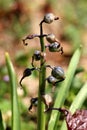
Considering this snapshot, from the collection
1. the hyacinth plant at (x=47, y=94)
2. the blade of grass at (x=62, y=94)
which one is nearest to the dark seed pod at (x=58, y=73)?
the hyacinth plant at (x=47, y=94)

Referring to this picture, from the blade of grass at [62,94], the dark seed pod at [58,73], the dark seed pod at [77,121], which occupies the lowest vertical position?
the blade of grass at [62,94]

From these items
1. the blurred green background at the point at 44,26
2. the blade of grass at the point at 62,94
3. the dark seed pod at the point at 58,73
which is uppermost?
the dark seed pod at the point at 58,73

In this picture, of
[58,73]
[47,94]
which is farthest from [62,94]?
[58,73]

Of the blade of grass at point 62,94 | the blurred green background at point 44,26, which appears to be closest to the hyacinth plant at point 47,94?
the blade of grass at point 62,94

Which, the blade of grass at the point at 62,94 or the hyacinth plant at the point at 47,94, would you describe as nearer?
the hyacinth plant at the point at 47,94

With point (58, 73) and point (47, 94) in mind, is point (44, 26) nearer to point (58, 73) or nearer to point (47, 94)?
point (47, 94)

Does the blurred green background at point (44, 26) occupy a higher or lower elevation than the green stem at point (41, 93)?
lower

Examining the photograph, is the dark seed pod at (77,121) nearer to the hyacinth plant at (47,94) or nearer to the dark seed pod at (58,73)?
the hyacinth plant at (47,94)

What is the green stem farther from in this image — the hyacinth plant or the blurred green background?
the blurred green background

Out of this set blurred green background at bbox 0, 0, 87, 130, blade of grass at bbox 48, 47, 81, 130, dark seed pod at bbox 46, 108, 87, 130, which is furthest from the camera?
blurred green background at bbox 0, 0, 87, 130

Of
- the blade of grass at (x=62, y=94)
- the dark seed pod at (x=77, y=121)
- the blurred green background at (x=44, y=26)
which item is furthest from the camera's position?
the blurred green background at (x=44, y=26)

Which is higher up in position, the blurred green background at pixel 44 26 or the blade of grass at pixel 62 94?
the blade of grass at pixel 62 94

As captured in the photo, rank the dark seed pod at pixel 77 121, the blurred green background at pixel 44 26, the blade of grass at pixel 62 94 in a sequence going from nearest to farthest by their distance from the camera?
1. the dark seed pod at pixel 77 121
2. the blade of grass at pixel 62 94
3. the blurred green background at pixel 44 26

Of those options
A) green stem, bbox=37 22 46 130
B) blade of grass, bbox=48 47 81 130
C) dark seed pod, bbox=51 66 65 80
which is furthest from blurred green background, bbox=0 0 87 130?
dark seed pod, bbox=51 66 65 80
